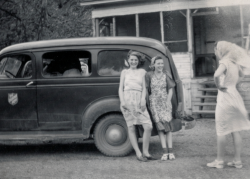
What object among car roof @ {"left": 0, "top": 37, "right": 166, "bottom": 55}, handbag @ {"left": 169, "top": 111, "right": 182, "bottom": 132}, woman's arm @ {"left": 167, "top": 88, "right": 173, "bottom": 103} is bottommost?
handbag @ {"left": 169, "top": 111, "right": 182, "bottom": 132}

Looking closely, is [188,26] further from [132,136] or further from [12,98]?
[12,98]

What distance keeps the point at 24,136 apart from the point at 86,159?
1.20m

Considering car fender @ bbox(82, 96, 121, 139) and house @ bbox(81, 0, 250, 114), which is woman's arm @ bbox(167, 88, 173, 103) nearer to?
car fender @ bbox(82, 96, 121, 139)

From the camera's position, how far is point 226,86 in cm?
559

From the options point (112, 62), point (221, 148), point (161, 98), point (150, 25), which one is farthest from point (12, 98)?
point (150, 25)

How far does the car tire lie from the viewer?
654cm

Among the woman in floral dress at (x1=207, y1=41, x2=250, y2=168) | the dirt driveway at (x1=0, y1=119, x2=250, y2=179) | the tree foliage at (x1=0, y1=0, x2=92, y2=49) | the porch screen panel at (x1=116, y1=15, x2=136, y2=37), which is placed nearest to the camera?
the dirt driveway at (x1=0, y1=119, x2=250, y2=179)

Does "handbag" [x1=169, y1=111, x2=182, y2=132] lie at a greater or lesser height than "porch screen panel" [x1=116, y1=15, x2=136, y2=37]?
lesser

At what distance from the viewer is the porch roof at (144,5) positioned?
12689 mm

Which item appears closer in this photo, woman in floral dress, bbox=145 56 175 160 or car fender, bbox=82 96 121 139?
woman in floral dress, bbox=145 56 175 160

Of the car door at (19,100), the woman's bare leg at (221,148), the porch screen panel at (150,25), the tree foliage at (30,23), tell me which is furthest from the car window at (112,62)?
the porch screen panel at (150,25)

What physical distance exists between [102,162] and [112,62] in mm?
1772

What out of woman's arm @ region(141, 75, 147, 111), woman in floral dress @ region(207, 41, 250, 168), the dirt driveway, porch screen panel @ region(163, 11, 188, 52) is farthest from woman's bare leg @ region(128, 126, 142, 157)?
porch screen panel @ region(163, 11, 188, 52)

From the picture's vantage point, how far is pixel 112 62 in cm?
675
